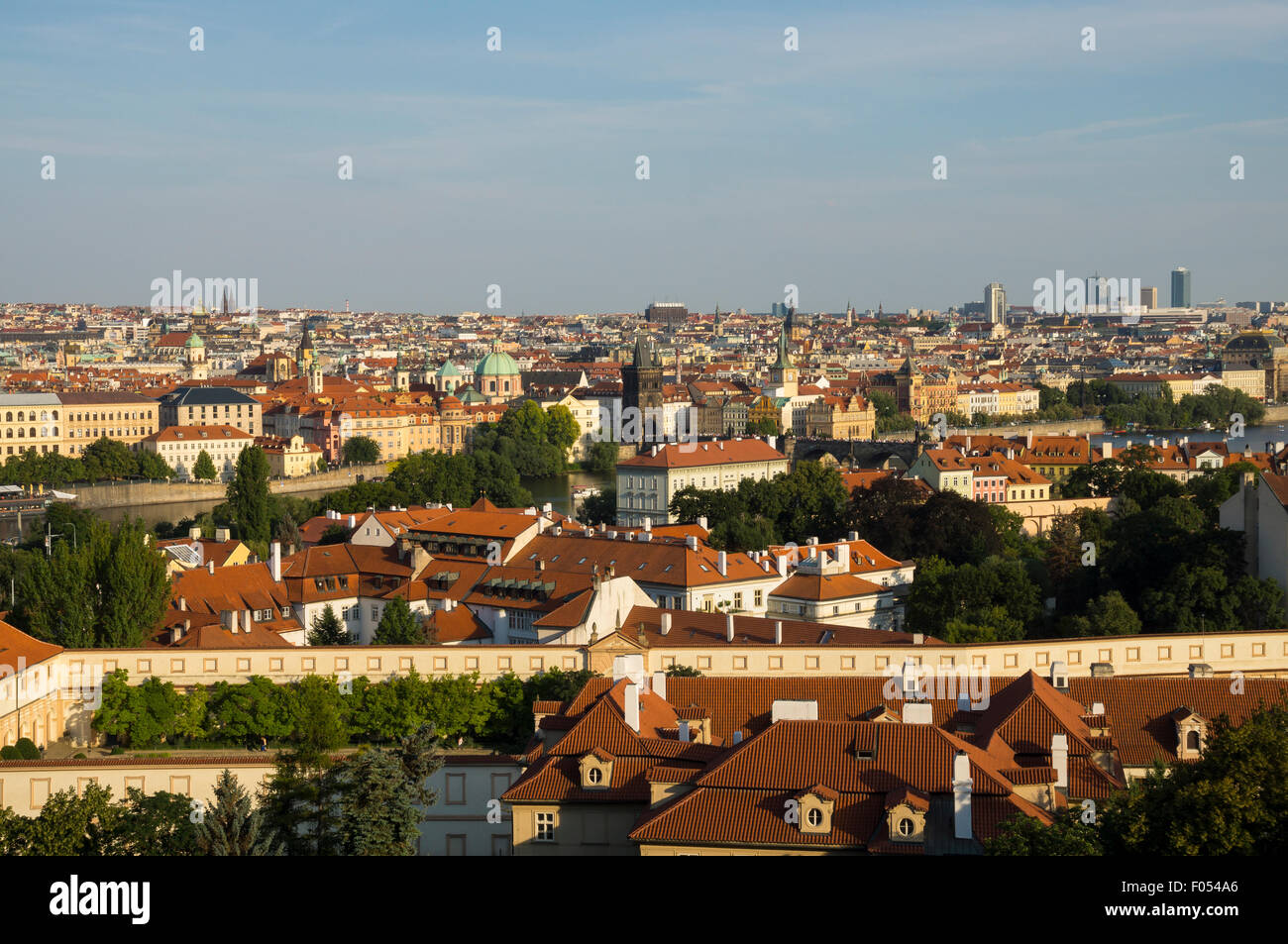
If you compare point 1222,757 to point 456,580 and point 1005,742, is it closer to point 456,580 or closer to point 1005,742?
point 1005,742

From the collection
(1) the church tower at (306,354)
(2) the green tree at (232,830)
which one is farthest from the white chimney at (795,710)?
(1) the church tower at (306,354)

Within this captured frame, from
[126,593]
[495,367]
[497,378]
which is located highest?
[495,367]

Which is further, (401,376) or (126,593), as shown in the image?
(401,376)

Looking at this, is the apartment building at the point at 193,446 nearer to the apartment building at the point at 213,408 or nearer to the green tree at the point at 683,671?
the apartment building at the point at 213,408

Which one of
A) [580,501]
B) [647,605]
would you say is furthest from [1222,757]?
[580,501]

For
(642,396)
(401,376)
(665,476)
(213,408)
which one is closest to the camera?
(665,476)

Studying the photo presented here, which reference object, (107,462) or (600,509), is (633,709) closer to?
(600,509)

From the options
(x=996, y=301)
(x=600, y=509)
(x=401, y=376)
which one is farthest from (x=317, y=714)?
(x=996, y=301)
